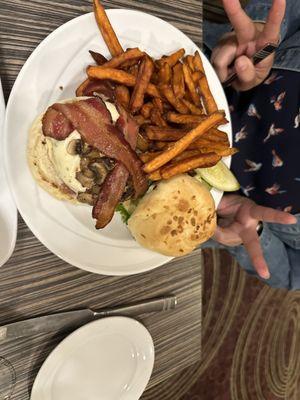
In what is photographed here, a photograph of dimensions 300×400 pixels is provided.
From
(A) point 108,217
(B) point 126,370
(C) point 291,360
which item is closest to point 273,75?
(A) point 108,217

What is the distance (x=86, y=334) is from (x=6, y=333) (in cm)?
20

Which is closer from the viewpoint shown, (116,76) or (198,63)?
(116,76)

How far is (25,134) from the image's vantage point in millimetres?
962

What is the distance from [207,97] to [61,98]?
14.9 inches

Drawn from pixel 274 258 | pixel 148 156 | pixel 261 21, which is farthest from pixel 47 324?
pixel 261 21

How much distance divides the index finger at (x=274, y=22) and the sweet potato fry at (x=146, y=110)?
0.40 meters

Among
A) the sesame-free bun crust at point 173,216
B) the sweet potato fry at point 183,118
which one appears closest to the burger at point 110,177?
the sesame-free bun crust at point 173,216

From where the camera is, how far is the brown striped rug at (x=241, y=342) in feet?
6.89

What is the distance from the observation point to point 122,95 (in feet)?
3.27

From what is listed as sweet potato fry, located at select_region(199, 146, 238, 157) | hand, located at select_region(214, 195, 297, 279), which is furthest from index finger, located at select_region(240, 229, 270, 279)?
sweet potato fry, located at select_region(199, 146, 238, 157)

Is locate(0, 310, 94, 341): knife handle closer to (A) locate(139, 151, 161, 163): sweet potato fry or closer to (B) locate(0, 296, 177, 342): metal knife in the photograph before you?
(B) locate(0, 296, 177, 342): metal knife

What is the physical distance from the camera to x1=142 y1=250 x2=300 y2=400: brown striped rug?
2100mm

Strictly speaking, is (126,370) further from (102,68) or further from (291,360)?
(291,360)

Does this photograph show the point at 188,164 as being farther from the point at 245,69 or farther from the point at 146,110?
the point at 245,69
